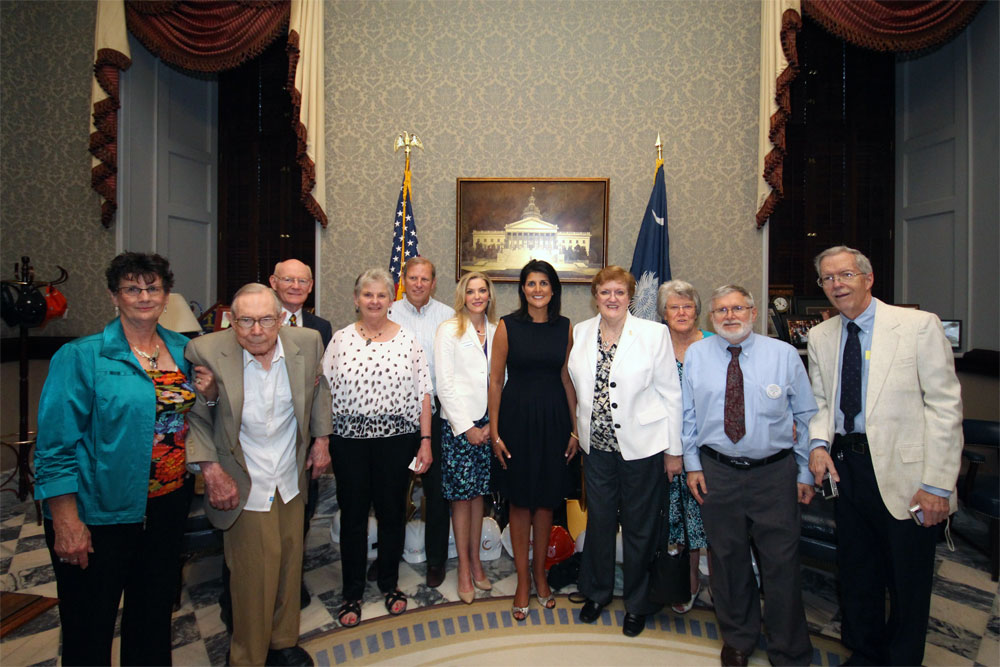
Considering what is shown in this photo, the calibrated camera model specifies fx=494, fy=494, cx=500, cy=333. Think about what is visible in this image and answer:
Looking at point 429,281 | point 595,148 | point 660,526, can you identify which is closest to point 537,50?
point 595,148

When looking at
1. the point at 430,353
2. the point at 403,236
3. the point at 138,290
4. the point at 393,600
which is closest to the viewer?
the point at 138,290

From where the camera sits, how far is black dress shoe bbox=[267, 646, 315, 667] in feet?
6.64

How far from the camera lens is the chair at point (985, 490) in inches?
111

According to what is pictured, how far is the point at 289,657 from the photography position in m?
2.03

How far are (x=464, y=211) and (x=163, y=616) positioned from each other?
139 inches

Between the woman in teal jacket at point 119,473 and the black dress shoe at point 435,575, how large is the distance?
49.6 inches

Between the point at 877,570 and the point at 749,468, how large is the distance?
0.66 meters

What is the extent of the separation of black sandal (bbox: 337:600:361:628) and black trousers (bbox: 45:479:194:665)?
0.75 meters

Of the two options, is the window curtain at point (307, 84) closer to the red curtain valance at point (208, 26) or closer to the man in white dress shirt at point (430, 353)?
the red curtain valance at point (208, 26)

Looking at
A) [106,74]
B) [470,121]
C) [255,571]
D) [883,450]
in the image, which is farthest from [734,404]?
[106,74]

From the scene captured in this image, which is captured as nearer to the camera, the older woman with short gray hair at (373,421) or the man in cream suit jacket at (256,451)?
the man in cream suit jacket at (256,451)

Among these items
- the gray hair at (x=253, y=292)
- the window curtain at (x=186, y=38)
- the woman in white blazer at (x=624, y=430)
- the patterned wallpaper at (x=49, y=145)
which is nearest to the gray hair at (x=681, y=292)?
the woman in white blazer at (x=624, y=430)

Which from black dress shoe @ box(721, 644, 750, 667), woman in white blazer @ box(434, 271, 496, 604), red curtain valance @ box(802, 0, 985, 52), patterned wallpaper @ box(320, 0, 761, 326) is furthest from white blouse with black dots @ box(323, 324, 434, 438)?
red curtain valance @ box(802, 0, 985, 52)

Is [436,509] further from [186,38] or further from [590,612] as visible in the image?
[186,38]
